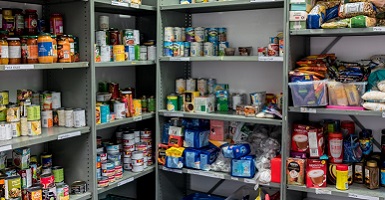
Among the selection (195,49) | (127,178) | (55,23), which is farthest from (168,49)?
(127,178)

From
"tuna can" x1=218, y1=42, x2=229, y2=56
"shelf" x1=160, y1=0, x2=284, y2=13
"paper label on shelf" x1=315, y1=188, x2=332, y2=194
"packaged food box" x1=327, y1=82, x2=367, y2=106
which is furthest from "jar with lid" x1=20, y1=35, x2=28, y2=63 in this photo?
"paper label on shelf" x1=315, y1=188, x2=332, y2=194

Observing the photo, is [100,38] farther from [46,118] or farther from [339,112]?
[339,112]

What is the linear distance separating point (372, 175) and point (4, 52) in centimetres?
258

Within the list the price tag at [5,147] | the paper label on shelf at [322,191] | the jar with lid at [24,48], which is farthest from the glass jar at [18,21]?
the paper label on shelf at [322,191]

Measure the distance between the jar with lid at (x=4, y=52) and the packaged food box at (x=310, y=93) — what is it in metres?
1.93

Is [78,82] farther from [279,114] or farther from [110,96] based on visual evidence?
[279,114]

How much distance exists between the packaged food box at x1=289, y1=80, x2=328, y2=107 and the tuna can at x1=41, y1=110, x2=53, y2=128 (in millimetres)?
1750

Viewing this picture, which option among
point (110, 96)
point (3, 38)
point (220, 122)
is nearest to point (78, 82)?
point (110, 96)

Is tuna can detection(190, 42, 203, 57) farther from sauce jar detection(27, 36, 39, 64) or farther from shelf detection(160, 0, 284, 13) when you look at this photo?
sauce jar detection(27, 36, 39, 64)

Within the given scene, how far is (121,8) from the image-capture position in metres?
3.60

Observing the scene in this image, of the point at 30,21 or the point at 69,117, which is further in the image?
the point at 69,117

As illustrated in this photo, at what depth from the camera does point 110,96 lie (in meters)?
3.49

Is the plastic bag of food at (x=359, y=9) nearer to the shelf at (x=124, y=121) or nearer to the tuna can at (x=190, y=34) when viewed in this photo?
the tuna can at (x=190, y=34)

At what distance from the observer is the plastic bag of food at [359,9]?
2.90 meters
